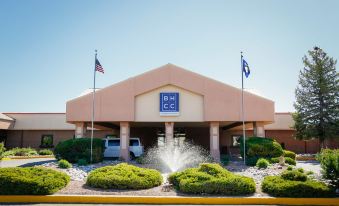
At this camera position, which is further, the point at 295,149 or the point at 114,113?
the point at 295,149

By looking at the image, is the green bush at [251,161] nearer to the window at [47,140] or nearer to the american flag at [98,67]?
the american flag at [98,67]

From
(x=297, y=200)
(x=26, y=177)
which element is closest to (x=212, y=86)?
(x=297, y=200)

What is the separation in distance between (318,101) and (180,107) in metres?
17.4

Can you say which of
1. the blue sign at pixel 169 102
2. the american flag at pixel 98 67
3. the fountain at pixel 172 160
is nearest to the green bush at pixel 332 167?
the fountain at pixel 172 160

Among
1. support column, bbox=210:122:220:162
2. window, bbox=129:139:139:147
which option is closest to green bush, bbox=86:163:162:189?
support column, bbox=210:122:220:162

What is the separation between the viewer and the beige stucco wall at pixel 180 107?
25844 mm

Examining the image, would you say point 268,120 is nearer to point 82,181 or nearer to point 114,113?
point 114,113

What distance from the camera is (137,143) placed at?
27.5 m

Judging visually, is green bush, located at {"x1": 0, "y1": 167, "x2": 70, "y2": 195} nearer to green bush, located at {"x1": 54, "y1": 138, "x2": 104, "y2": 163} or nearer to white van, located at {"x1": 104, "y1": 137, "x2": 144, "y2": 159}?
green bush, located at {"x1": 54, "y1": 138, "x2": 104, "y2": 163}

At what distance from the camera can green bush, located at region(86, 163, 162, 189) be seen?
14.2 metres

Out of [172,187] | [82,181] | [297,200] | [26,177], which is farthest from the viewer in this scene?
[82,181]

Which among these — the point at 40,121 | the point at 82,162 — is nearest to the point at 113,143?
the point at 82,162

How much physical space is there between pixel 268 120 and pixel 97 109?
13.1 meters

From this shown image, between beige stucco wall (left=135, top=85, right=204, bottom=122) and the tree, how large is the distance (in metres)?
14.8
